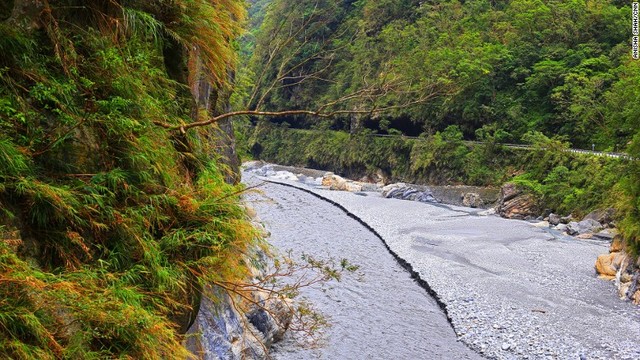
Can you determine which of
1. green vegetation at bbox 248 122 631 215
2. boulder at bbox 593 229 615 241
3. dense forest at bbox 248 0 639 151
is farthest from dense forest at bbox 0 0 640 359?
dense forest at bbox 248 0 639 151

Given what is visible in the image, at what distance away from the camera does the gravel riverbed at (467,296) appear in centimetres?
974

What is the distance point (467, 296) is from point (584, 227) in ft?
38.7

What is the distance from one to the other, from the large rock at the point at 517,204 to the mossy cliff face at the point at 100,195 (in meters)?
24.0

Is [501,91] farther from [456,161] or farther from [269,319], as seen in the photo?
[269,319]

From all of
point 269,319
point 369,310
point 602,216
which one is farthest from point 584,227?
point 269,319

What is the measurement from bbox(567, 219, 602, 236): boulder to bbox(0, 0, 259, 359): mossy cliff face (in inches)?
796

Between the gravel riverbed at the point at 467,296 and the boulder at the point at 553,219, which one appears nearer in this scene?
the gravel riverbed at the point at 467,296

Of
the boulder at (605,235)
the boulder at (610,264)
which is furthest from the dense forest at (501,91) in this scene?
the boulder at (610,264)

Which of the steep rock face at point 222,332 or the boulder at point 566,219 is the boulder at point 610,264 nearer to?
the boulder at point 566,219

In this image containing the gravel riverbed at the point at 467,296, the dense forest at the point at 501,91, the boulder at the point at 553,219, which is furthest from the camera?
the dense forest at the point at 501,91

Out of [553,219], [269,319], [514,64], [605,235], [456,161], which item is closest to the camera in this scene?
[269,319]

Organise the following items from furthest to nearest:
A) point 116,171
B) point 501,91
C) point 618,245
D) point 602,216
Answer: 1. point 501,91
2. point 602,216
3. point 618,245
4. point 116,171

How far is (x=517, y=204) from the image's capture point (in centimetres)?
2683

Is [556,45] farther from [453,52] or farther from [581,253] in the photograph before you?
[581,253]
